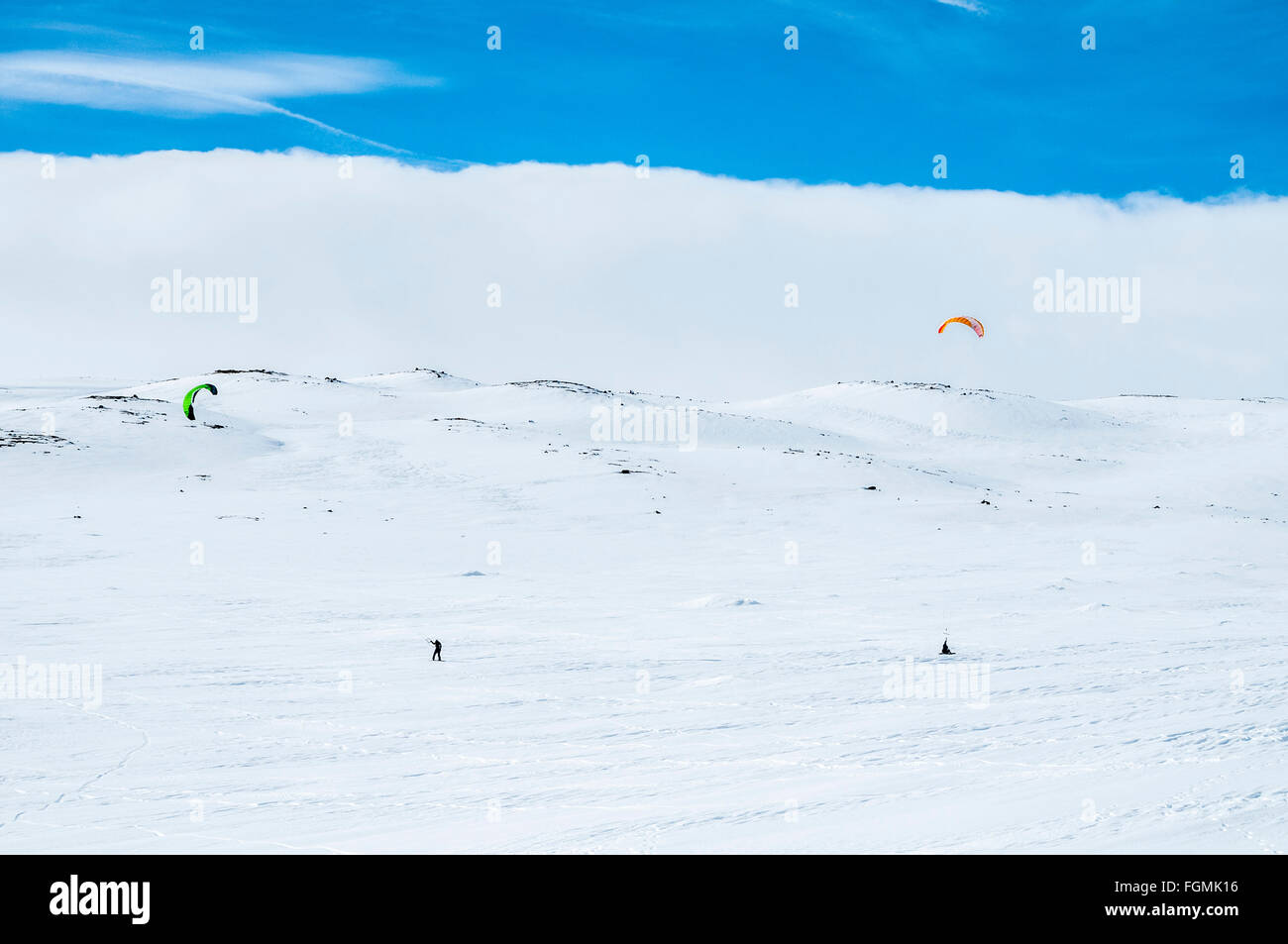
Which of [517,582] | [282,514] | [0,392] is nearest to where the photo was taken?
[517,582]

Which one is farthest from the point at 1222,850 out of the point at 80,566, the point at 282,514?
the point at 282,514

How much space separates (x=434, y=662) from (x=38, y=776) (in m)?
5.86

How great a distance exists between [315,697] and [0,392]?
67592mm

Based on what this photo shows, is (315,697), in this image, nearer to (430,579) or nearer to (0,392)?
(430,579)

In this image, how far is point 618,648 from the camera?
50.3 feet

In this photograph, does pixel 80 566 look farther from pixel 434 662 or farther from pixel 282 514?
pixel 434 662

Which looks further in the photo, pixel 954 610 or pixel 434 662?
pixel 954 610

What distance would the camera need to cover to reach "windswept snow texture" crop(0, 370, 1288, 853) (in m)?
7.82

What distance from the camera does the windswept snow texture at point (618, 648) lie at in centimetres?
782
